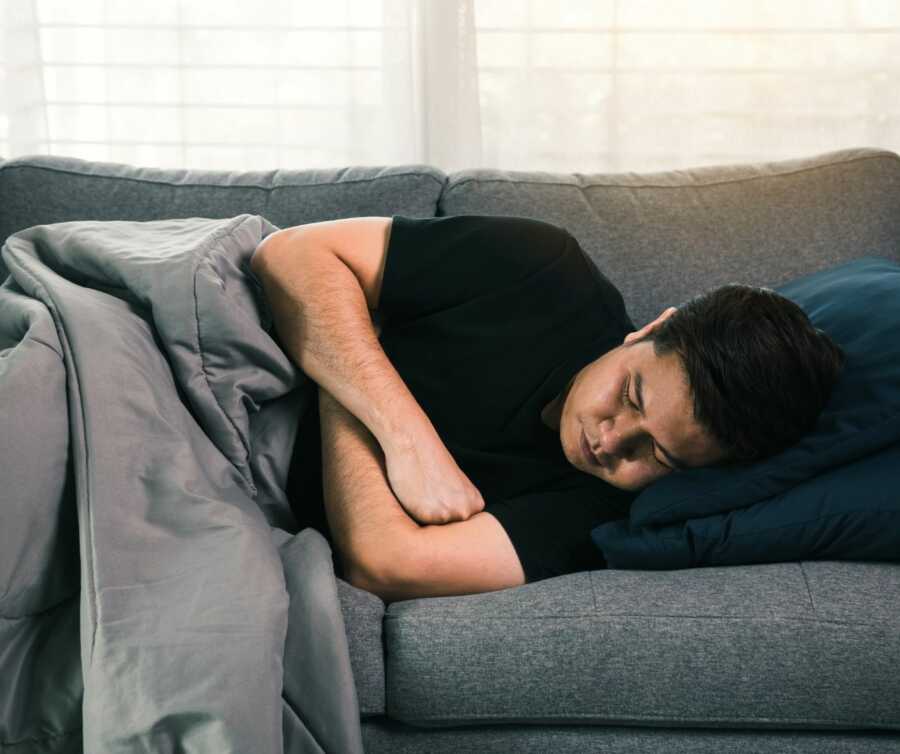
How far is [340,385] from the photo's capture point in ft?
5.21

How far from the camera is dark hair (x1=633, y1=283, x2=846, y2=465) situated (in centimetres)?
144

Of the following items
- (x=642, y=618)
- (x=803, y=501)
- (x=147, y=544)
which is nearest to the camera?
(x=147, y=544)

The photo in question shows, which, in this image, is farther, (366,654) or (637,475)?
(637,475)

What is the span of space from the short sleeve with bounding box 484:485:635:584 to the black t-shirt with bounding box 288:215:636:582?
0.04ft

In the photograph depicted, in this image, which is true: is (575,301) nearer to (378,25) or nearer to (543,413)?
(543,413)

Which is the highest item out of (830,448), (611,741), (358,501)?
(830,448)

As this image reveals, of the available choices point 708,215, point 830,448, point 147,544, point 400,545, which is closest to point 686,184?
point 708,215

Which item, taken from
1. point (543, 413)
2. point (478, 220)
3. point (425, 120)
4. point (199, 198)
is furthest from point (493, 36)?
point (543, 413)

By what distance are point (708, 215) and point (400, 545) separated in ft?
3.20

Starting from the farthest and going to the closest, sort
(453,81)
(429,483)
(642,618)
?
1. (453,81)
2. (429,483)
3. (642,618)

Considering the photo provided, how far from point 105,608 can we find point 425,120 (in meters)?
1.91

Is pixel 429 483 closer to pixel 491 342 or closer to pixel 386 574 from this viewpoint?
pixel 386 574

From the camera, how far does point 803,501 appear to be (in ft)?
4.65

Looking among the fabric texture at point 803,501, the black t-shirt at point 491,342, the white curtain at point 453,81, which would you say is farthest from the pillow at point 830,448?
the white curtain at point 453,81
